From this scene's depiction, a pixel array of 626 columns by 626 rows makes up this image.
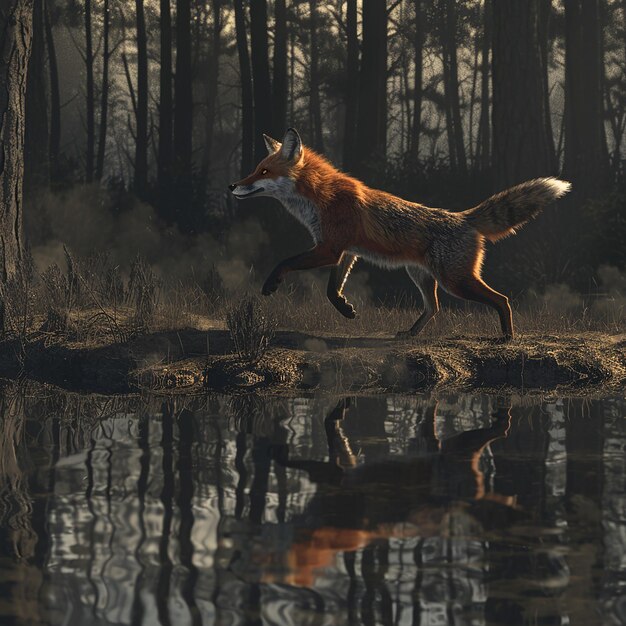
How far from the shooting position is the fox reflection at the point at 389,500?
17.7 ft

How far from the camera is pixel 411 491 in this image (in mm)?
6453

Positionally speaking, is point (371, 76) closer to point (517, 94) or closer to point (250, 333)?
point (517, 94)

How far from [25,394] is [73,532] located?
4.87 m

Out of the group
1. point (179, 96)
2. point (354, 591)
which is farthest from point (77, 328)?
point (179, 96)

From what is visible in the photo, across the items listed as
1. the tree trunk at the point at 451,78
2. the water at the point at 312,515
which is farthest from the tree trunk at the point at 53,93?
the water at the point at 312,515

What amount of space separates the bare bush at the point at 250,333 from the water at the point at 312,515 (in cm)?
176

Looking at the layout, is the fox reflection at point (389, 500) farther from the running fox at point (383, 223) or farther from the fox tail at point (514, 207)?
the fox tail at point (514, 207)

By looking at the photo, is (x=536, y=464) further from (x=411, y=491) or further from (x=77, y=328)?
(x=77, y=328)

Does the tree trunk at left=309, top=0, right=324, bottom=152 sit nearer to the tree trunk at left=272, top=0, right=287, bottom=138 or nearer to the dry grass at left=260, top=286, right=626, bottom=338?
the tree trunk at left=272, top=0, right=287, bottom=138

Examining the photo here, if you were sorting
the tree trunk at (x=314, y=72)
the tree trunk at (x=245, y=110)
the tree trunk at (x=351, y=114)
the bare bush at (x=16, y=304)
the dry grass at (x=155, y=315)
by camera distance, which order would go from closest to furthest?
the dry grass at (x=155, y=315), the bare bush at (x=16, y=304), the tree trunk at (x=245, y=110), the tree trunk at (x=351, y=114), the tree trunk at (x=314, y=72)

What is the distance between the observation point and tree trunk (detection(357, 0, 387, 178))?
2480 cm

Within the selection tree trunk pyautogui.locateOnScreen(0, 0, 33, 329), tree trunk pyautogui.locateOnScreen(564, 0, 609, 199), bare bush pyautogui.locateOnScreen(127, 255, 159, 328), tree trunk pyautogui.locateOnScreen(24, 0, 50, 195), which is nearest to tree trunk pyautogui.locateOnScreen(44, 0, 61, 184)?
tree trunk pyautogui.locateOnScreen(24, 0, 50, 195)

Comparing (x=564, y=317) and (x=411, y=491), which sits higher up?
(x=564, y=317)

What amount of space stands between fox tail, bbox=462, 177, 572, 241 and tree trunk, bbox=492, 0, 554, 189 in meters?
6.76
